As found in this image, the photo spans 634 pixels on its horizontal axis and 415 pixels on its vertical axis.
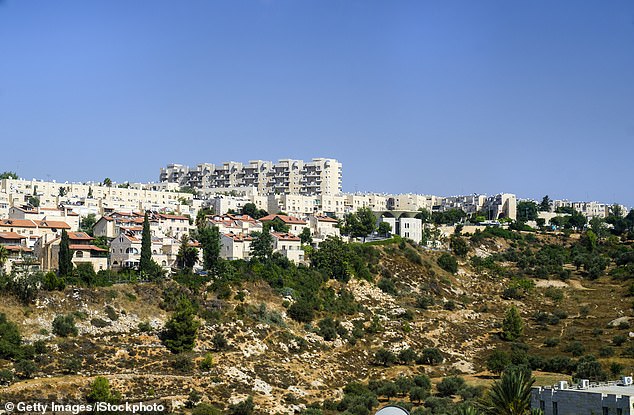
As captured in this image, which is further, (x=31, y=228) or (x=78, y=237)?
(x=31, y=228)

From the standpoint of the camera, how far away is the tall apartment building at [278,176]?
156500 mm

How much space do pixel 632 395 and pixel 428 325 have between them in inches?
1822

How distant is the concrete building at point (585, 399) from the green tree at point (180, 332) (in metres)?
30.2

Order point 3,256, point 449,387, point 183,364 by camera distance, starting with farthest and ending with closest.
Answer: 1. point 3,256
2. point 449,387
3. point 183,364

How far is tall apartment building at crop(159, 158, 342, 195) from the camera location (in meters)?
156

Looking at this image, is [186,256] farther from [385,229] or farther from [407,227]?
[407,227]

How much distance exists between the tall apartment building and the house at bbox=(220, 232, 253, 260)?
6076 cm

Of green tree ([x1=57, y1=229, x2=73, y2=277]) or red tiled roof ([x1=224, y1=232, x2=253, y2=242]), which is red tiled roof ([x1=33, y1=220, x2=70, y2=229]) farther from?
red tiled roof ([x1=224, y1=232, x2=253, y2=242])

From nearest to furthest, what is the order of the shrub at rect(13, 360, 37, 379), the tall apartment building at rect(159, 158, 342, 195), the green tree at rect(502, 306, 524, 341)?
the shrub at rect(13, 360, 37, 379)
the green tree at rect(502, 306, 524, 341)
the tall apartment building at rect(159, 158, 342, 195)

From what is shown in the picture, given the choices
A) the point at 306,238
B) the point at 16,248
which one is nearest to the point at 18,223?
the point at 16,248

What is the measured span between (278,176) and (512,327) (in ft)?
277

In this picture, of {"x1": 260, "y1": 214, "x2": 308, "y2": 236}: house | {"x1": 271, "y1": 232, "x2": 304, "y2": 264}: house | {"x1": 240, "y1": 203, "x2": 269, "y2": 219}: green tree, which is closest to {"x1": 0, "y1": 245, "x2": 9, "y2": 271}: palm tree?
{"x1": 271, "y1": 232, "x2": 304, "y2": 264}: house

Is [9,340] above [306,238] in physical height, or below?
below

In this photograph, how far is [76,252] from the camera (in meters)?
76.9
